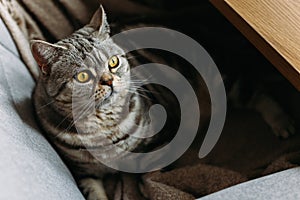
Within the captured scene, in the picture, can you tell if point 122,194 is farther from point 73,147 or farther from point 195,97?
point 195,97

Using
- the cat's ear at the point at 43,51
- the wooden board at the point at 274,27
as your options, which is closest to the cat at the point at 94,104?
the cat's ear at the point at 43,51

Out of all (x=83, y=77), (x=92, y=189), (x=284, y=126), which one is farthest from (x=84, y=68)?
(x=284, y=126)

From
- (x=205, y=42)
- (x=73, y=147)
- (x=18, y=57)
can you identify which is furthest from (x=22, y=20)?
(x=205, y=42)

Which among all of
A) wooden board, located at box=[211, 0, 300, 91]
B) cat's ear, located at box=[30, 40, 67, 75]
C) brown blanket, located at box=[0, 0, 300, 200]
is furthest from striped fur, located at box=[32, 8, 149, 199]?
wooden board, located at box=[211, 0, 300, 91]

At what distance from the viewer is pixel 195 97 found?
1.31 meters

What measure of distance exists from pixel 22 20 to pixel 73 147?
0.44 meters

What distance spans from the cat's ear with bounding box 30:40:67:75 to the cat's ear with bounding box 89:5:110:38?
A: 0.34 feet

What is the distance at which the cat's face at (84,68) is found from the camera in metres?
1.11

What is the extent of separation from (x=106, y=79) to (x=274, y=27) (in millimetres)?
418

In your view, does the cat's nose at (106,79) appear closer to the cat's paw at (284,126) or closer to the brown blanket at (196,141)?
the brown blanket at (196,141)

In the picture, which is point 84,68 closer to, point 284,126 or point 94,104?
point 94,104

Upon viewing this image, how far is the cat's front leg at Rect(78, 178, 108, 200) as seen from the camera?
123 centimetres

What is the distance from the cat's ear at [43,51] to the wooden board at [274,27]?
402mm

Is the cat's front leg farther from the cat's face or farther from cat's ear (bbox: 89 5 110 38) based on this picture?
cat's ear (bbox: 89 5 110 38)
